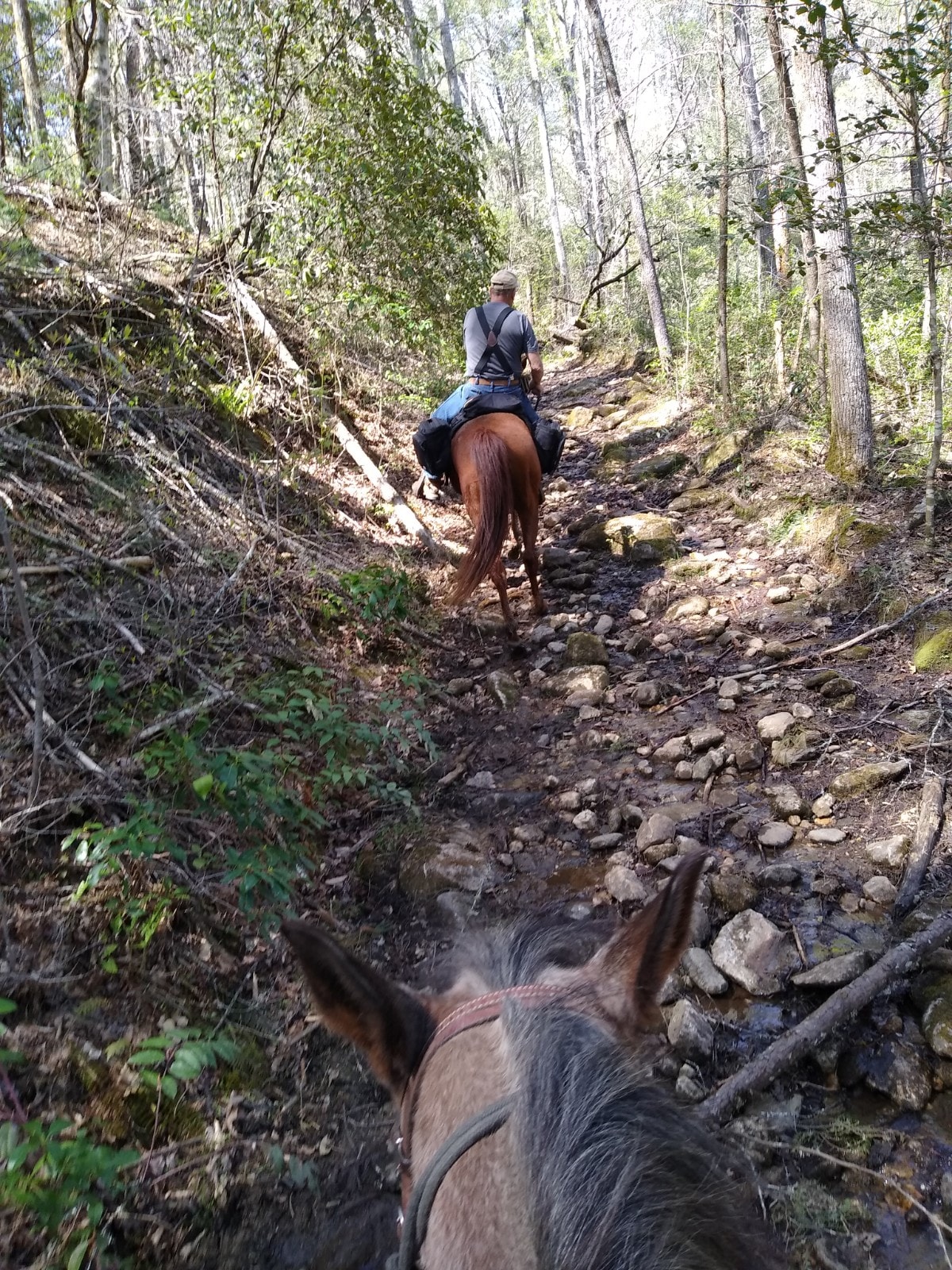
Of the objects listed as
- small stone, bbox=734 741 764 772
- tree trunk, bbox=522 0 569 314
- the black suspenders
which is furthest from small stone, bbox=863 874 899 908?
tree trunk, bbox=522 0 569 314

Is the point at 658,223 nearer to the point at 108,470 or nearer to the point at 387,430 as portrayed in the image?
the point at 387,430

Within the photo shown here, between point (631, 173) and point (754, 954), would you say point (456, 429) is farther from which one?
→ point (631, 173)

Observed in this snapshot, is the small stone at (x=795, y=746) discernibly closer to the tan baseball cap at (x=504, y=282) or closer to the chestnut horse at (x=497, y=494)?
the chestnut horse at (x=497, y=494)

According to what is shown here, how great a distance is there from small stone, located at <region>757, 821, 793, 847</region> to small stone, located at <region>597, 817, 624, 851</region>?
646 mm

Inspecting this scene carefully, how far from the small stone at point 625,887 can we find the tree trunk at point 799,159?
4.73 meters

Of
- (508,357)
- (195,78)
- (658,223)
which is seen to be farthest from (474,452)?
(658,223)

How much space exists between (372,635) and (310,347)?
3.93 m

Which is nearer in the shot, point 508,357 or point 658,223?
point 508,357

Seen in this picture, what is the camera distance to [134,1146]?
6.77 ft

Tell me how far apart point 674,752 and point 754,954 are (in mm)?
1511

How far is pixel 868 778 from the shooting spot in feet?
11.5

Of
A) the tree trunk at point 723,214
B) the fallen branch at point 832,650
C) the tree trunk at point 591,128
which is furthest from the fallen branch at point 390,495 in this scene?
the tree trunk at point 591,128

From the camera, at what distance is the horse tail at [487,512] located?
5.71 meters

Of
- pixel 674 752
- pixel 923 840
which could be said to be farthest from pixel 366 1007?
pixel 674 752
